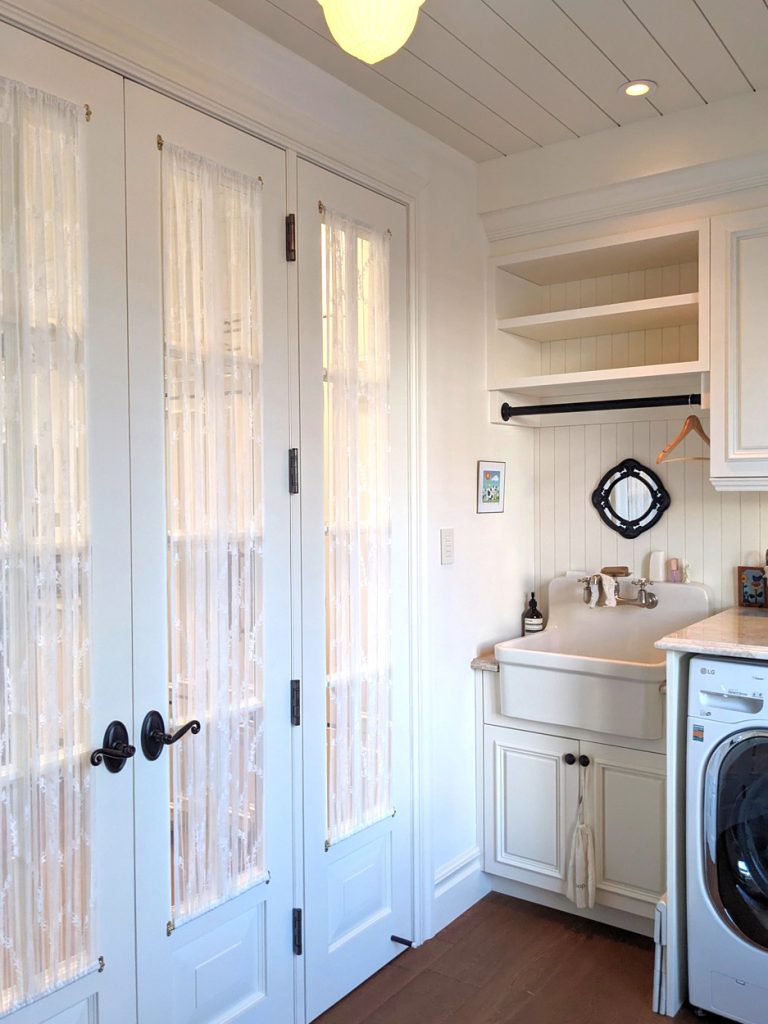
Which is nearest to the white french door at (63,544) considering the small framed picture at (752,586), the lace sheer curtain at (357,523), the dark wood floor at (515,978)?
the lace sheer curtain at (357,523)

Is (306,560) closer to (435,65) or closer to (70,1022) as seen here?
(70,1022)

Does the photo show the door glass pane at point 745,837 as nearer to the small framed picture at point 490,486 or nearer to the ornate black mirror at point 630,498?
the ornate black mirror at point 630,498

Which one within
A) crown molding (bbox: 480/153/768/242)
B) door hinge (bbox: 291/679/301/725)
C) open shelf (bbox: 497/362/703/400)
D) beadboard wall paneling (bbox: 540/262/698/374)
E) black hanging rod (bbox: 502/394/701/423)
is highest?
crown molding (bbox: 480/153/768/242)

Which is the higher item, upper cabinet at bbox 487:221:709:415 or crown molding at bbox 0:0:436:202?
crown molding at bbox 0:0:436:202

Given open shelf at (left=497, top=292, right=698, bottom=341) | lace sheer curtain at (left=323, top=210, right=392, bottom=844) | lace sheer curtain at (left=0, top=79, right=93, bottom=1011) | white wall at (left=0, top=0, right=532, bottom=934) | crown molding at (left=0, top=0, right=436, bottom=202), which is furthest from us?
→ open shelf at (left=497, top=292, right=698, bottom=341)

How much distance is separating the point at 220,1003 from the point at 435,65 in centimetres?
248

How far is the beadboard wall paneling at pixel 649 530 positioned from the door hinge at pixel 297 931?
1643 millimetres

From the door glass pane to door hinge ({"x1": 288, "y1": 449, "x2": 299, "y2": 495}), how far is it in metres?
1.39

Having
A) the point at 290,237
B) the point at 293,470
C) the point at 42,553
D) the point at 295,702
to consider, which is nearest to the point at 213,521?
the point at 293,470

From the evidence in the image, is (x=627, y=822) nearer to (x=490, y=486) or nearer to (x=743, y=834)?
(x=743, y=834)

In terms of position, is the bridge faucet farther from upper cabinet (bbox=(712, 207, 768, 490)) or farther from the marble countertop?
upper cabinet (bbox=(712, 207, 768, 490))

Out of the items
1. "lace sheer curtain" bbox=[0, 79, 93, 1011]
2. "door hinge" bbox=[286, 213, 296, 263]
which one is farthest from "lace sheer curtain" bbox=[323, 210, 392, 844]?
"lace sheer curtain" bbox=[0, 79, 93, 1011]

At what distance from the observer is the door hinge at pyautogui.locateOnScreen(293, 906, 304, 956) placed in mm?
2252

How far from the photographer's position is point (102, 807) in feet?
5.76
